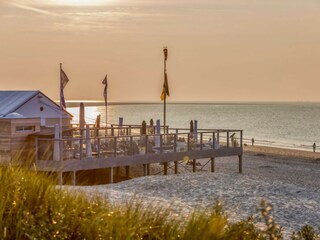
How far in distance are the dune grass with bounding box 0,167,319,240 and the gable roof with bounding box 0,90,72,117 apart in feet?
49.4

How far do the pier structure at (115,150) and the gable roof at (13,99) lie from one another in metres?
2.35

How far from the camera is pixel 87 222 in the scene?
662 centimetres

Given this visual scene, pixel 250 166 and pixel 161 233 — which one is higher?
pixel 161 233

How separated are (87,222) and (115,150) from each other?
1538 centimetres

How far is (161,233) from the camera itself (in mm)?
6695

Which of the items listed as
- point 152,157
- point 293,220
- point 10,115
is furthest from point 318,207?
point 10,115

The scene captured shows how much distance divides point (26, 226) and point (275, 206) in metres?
11.3

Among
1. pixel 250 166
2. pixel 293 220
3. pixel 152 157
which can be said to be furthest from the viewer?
pixel 250 166

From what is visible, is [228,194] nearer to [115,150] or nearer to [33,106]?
[115,150]

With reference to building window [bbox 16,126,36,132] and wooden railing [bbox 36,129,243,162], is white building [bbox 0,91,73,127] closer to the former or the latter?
wooden railing [bbox 36,129,243,162]

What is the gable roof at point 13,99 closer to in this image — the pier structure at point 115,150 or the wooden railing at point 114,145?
the pier structure at point 115,150

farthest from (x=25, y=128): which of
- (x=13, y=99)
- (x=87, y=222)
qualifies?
(x=87, y=222)

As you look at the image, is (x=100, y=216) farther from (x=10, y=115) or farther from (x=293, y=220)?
(x=10, y=115)

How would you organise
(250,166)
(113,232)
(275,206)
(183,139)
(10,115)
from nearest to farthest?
(113,232)
(275,206)
(10,115)
(183,139)
(250,166)
